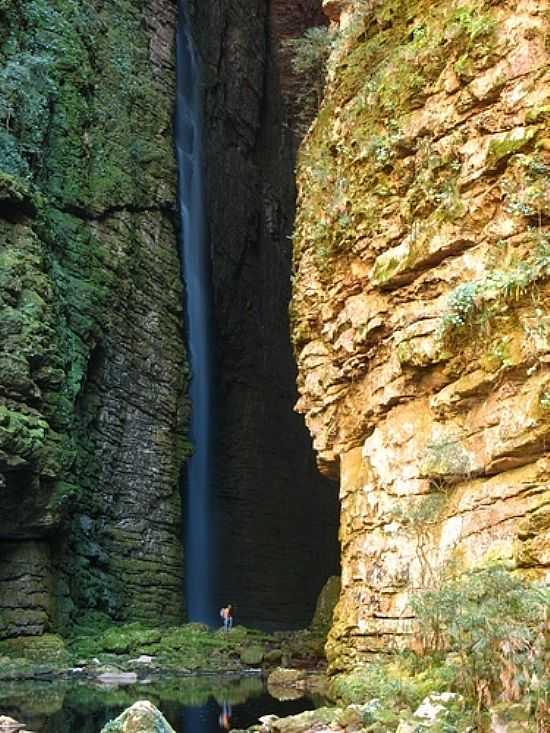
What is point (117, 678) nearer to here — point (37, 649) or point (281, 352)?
point (37, 649)

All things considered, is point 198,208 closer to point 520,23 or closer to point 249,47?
point 249,47

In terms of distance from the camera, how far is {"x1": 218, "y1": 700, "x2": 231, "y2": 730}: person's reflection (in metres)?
11.0

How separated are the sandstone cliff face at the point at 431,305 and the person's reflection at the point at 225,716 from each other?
6.16ft

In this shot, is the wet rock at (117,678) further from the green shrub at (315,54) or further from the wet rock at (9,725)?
the green shrub at (315,54)

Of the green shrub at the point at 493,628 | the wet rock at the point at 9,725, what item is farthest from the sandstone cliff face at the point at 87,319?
the green shrub at the point at 493,628

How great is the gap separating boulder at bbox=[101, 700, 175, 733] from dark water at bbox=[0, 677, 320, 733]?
332cm

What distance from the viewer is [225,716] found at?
11789mm

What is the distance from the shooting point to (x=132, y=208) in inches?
1046

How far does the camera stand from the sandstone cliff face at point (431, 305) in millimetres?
10273

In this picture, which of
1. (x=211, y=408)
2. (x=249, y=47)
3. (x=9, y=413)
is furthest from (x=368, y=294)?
(x=249, y=47)

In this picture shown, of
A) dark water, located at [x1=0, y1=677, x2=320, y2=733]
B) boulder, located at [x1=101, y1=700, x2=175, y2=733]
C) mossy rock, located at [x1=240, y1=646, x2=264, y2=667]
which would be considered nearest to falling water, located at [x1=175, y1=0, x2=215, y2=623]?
mossy rock, located at [x1=240, y1=646, x2=264, y2=667]

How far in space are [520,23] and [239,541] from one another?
20595 mm

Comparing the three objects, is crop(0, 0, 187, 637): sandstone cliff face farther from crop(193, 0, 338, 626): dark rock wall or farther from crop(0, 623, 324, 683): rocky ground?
crop(193, 0, 338, 626): dark rock wall

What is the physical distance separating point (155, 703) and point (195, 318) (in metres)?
18.1
